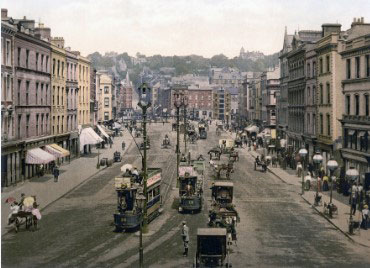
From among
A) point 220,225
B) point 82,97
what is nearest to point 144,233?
point 220,225

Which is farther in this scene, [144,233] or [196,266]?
[144,233]

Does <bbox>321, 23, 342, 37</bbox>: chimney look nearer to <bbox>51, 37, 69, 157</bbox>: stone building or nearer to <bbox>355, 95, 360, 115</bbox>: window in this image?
<bbox>355, 95, 360, 115</bbox>: window

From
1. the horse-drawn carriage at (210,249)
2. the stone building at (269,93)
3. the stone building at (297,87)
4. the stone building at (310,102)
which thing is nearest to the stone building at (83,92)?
the stone building at (297,87)

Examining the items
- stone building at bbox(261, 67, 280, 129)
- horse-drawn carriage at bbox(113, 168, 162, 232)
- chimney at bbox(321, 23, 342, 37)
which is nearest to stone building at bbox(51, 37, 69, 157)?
horse-drawn carriage at bbox(113, 168, 162, 232)

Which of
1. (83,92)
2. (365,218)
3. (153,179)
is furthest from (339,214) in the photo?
(83,92)

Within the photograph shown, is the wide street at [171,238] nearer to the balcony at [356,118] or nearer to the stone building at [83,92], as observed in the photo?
the balcony at [356,118]

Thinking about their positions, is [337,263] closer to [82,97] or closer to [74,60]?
[74,60]
